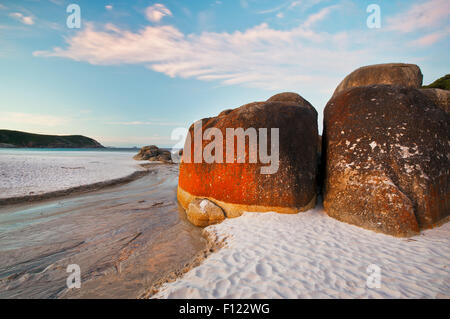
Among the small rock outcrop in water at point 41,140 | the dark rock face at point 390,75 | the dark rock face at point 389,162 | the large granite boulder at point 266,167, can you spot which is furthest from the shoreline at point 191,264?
the small rock outcrop in water at point 41,140

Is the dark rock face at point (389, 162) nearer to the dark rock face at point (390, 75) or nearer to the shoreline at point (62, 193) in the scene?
the dark rock face at point (390, 75)

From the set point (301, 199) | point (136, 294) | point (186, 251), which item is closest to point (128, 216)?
point (186, 251)

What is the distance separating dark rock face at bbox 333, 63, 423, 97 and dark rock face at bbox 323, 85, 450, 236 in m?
2.66

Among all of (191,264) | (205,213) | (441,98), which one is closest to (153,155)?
(205,213)

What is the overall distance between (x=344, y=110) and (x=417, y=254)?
3.73 meters

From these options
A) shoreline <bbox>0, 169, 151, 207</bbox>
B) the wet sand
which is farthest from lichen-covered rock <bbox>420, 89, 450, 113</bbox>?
shoreline <bbox>0, 169, 151, 207</bbox>

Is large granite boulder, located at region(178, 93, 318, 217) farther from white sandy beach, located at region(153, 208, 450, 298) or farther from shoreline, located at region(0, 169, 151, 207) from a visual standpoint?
shoreline, located at region(0, 169, 151, 207)

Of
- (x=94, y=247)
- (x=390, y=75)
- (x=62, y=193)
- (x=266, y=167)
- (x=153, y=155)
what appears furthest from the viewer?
(x=153, y=155)

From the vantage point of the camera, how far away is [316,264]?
3010 millimetres

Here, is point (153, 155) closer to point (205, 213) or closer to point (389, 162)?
point (205, 213)

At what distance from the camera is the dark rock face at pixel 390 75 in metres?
7.59

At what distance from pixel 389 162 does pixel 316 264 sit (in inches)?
128

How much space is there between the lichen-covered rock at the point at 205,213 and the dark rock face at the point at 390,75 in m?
6.22
